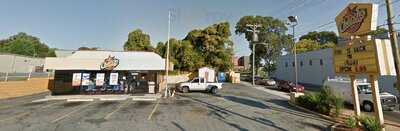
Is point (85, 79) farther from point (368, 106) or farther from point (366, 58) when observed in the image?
point (368, 106)

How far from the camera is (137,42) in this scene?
142 ft

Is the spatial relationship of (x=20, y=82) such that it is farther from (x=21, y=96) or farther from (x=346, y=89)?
(x=346, y=89)

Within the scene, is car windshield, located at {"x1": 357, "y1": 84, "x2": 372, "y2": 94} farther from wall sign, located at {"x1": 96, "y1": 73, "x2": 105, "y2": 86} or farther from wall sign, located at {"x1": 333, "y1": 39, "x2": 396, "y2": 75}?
wall sign, located at {"x1": 96, "y1": 73, "x2": 105, "y2": 86}

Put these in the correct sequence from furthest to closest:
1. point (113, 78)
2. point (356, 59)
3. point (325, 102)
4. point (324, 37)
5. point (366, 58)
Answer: point (324, 37)
point (113, 78)
point (325, 102)
point (356, 59)
point (366, 58)

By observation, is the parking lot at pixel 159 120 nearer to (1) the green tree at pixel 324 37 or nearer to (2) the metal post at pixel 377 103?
(2) the metal post at pixel 377 103

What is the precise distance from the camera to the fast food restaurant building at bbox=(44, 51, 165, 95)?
1944 centimetres

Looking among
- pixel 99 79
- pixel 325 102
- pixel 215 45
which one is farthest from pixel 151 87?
pixel 215 45

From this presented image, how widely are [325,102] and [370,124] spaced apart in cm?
478

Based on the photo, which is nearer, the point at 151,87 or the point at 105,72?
the point at 151,87

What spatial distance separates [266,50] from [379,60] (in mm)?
43923

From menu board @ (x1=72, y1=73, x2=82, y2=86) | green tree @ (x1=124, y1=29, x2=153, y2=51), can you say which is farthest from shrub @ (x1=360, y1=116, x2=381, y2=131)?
green tree @ (x1=124, y1=29, x2=153, y2=51)

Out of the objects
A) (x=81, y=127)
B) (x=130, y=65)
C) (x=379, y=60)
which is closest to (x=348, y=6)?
(x=379, y=60)

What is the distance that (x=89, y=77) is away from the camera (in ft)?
66.6

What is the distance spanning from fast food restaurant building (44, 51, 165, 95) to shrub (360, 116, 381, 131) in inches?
635
